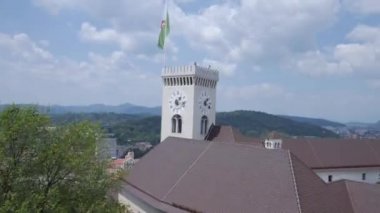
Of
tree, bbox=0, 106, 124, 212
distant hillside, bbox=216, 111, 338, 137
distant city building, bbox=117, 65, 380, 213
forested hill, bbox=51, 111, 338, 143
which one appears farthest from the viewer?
distant hillside, bbox=216, 111, 338, 137

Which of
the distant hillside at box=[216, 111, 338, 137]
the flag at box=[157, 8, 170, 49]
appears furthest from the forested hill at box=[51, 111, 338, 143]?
the flag at box=[157, 8, 170, 49]

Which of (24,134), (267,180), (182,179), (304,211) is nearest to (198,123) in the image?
(182,179)

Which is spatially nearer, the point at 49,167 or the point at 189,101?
the point at 49,167

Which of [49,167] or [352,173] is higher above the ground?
[49,167]

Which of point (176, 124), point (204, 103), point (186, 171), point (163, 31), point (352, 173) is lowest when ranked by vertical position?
point (352, 173)

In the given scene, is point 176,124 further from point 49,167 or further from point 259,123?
point 259,123

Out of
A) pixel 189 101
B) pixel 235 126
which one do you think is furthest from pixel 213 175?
pixel 235 126

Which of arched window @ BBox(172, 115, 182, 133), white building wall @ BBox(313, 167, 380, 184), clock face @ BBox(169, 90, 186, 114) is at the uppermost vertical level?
clock face @ BBox(169, 90, 186, 114)

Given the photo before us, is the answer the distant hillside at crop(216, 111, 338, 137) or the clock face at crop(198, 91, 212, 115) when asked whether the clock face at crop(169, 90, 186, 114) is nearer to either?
the clock face at crop(198, 91, 212, 115)
